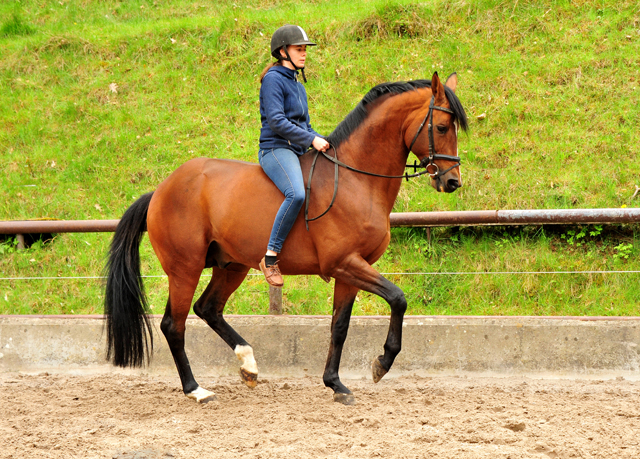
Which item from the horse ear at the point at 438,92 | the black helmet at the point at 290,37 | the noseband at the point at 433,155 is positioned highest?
the black helmet at the point at 290,37

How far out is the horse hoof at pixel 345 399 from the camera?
4484mm

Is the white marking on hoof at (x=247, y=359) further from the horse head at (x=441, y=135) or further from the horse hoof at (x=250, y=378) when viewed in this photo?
the horse head at (x=441, y=135)

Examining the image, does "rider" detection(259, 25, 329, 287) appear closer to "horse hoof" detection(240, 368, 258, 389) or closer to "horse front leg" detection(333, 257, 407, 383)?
"horse front leg" detection(333, 257, 407, 383)

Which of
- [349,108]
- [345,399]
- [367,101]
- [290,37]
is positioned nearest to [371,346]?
[345,399]

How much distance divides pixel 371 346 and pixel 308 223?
154 cm

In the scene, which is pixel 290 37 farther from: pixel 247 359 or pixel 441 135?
pixel 247 359

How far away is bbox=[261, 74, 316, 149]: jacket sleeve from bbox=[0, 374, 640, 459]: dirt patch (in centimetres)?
210

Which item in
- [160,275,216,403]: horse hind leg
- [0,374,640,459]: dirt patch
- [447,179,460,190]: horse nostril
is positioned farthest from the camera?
[160,275,216,403]: horse hind leg

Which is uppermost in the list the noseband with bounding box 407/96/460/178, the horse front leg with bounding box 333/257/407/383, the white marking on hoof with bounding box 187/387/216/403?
the noseband with bounding box 407/96/460/178

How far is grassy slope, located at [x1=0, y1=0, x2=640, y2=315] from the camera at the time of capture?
19.9 ft

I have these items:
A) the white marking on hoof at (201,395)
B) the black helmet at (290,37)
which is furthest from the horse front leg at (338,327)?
the black helmet at (290,37)

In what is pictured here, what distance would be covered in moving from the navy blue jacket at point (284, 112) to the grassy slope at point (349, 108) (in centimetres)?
199

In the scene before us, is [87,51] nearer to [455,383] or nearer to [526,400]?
[455,383]

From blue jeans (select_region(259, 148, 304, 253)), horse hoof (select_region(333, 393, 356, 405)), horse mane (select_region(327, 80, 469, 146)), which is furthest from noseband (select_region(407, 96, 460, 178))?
horse hoof (select_region(333, 393, 356, 405))
